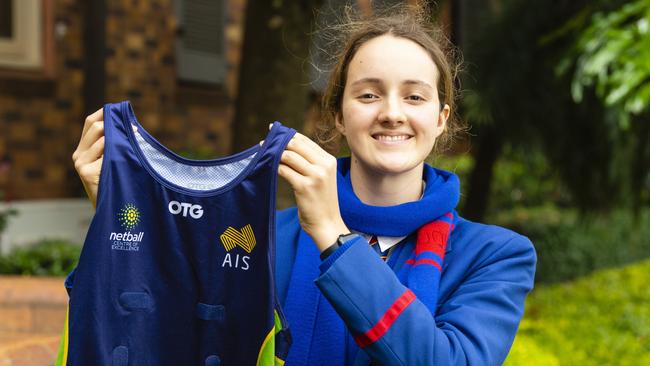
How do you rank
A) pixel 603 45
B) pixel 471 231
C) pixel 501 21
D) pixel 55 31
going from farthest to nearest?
pixel 55 31 → pixel 501 21 → pixel 603 45 → pixel 471 231

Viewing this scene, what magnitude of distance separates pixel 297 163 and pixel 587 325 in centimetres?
466

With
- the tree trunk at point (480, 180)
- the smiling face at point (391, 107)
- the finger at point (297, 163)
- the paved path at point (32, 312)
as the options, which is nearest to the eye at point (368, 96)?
the smiling face at point (391, 107)

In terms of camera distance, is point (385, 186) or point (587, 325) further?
point (587, 325)

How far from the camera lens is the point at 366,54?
1721 millimetres

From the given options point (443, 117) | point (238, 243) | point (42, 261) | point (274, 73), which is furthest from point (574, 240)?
point (238, 243)

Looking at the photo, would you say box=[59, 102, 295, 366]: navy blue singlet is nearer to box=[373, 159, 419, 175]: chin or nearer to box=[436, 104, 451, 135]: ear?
box=[373, 159, 419, 175]: chin

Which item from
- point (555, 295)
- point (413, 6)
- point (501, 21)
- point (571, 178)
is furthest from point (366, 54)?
point (555, 295)

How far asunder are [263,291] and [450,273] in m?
0.41

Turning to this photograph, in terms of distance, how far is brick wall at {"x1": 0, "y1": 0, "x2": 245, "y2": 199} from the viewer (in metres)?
6.80

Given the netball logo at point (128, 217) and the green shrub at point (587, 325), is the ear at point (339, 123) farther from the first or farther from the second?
the green shrub at point (587, 325)

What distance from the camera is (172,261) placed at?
167cm

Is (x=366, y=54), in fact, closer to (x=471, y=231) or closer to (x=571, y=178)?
(x=471, y=231)

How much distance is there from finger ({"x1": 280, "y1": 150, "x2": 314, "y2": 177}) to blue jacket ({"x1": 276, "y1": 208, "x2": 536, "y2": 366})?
160mm

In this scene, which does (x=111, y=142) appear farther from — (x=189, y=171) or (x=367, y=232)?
(x=367, y=232)
